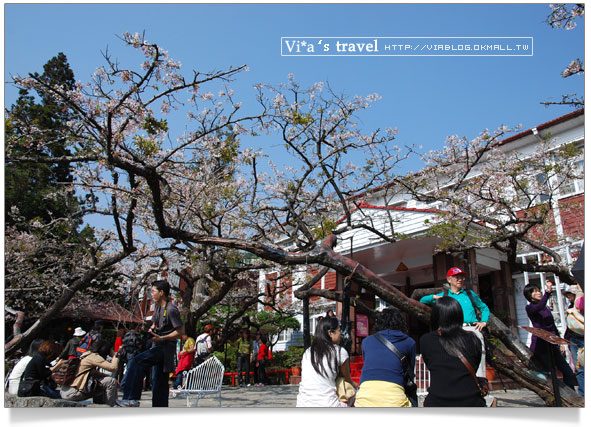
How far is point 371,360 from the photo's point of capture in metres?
3.53

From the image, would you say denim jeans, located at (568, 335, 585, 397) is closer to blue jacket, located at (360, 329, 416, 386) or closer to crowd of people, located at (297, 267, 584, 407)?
crowd of people, located at (297, 267, 584, 407)

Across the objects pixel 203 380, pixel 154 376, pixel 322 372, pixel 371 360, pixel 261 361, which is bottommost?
pixel 261 361

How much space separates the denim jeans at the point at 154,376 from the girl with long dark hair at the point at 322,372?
1796 millimetres

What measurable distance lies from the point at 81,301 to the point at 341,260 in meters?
11.5

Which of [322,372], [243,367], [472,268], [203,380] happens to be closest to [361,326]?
[472,268]

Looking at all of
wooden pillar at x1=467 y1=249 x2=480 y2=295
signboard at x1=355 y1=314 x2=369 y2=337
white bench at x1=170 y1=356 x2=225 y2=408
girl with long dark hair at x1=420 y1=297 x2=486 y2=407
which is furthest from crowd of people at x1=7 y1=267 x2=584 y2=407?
signboard at x1=355 y1=314 x2=369 y2=337

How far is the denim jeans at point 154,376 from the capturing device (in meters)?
4.79

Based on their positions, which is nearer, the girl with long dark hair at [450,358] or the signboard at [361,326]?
the girl with long dark hair at [450,358]

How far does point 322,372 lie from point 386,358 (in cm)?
62

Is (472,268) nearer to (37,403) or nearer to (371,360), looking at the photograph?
(371,360)

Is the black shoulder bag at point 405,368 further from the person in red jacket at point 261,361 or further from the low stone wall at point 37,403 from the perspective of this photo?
the person in red jacket at point 261,361

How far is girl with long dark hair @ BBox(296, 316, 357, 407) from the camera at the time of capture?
3.79 meters

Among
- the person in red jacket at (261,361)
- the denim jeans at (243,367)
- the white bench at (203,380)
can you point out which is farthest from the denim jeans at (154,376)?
the person in red jacket at (261,361)

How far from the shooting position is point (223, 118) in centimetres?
782
